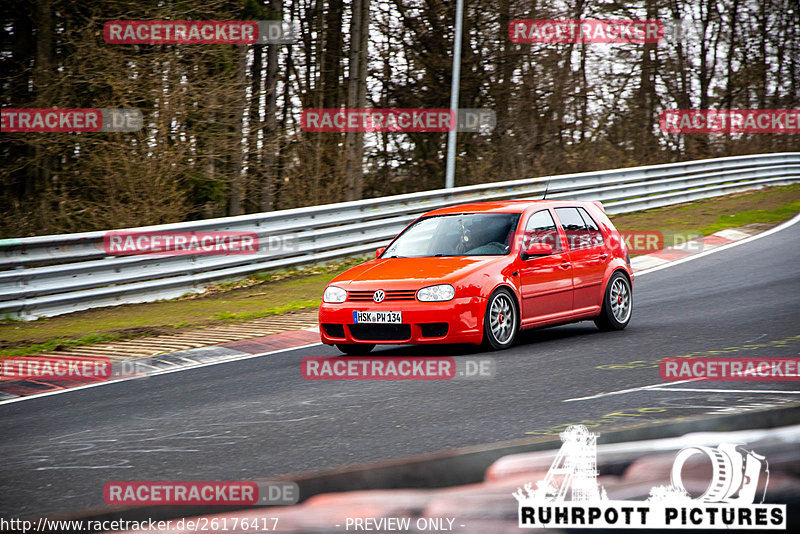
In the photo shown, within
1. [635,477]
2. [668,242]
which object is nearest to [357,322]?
[635,477]

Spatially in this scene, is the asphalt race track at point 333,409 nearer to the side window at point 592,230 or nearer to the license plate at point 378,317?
the license plate at point 378,317

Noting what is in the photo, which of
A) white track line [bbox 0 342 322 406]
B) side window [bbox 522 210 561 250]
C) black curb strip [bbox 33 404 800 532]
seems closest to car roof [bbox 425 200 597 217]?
side window [bbox 522 210 561 250]

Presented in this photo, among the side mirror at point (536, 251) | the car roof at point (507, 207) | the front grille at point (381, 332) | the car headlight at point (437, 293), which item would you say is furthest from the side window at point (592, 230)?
the front grille at point (381, 332)

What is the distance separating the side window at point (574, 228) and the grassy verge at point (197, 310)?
416 centimetres

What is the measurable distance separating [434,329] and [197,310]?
5256mm

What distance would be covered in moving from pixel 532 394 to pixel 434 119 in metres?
19.9

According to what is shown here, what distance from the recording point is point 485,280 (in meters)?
8.54

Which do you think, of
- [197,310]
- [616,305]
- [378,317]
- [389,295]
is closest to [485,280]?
[389,295]

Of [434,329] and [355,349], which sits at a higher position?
[434,329]

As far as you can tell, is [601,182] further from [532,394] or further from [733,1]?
[733,1]

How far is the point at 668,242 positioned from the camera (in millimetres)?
16797

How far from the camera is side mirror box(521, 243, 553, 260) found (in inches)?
359

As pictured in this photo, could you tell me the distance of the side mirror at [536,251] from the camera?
9109mm

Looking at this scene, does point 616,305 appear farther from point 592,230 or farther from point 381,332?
point 381,332
